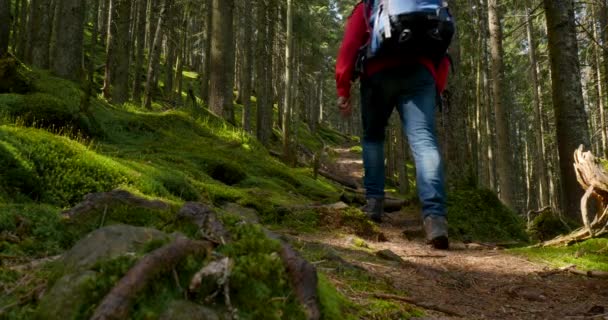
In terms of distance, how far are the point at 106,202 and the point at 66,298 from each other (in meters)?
1.48

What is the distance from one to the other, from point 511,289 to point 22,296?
8.49 ft

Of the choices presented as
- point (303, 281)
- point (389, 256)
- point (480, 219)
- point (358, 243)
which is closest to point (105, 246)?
point (303, 281)

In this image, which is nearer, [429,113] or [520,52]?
[429,113]

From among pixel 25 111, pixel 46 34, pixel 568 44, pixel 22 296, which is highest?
pixel 46 34

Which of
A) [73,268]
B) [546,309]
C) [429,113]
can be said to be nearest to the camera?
[73,268]

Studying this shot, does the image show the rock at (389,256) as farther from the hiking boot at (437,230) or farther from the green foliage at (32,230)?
the green foliage at (32,230)

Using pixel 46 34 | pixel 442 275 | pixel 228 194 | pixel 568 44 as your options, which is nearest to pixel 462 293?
pixel 442 275

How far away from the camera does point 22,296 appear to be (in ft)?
5.31

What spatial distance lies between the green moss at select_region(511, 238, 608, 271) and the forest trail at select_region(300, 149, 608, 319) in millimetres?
143

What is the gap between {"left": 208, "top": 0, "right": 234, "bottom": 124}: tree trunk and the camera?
40.2 ft

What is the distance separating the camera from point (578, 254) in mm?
3844

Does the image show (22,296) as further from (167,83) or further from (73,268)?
(167,83)

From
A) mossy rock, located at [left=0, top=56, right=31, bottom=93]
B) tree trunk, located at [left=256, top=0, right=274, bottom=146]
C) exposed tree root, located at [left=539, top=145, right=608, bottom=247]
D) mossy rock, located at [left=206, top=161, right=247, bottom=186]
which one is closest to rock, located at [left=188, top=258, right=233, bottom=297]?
exposed tree root, located at [left=539, top=145, right=608, bottom=247]

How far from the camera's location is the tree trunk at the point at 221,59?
12250 mm
